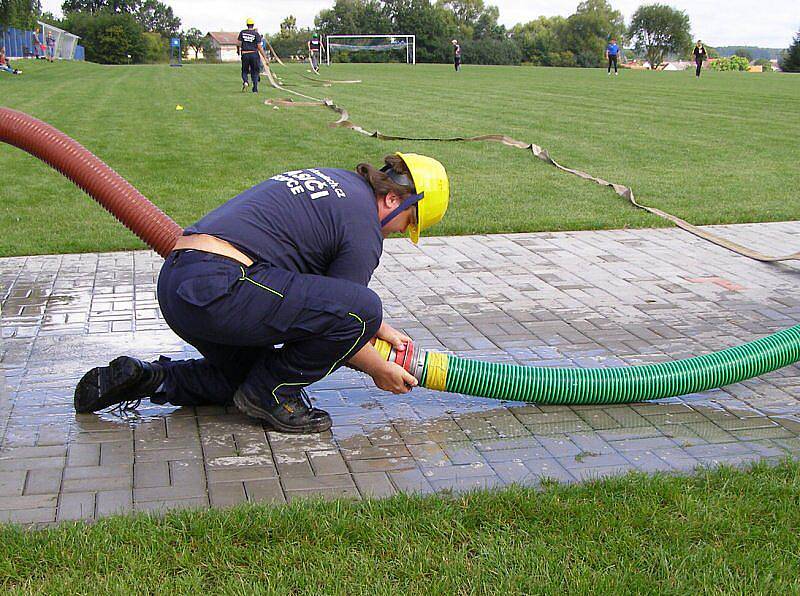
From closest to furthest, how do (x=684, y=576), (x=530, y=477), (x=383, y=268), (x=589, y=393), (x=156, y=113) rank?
(x=684, y=576)
(x=530, y=477)
(x=589, y=393)
(x=383, y=268)
(x=156, y=113)

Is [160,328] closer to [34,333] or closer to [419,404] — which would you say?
[34,333]

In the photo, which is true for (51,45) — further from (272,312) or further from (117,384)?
(272,312)

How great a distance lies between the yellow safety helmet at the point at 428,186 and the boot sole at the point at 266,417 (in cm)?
107

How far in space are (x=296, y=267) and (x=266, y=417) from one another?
2.46 feet

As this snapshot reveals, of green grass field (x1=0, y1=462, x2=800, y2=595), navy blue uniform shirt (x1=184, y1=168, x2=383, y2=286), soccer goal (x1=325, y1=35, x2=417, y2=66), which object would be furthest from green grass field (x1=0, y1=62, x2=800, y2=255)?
soccer goal (x1=325, y1=35, x2=417, y2=66)

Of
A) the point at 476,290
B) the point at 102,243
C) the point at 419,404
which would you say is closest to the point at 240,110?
the point at 102,243

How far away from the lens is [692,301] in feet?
22.0

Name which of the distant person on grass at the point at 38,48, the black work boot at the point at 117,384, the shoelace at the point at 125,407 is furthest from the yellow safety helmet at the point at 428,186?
the distant person on grass at the point at 38,48

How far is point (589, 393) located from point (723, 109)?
64.8 ft

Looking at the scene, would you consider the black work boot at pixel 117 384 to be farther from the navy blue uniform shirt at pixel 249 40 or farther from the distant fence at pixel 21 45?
the distant fence at pixel 21 45

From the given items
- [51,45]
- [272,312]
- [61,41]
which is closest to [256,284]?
[272,312]

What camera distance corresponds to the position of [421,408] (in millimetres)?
4727

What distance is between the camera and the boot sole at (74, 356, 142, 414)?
14.5 ft

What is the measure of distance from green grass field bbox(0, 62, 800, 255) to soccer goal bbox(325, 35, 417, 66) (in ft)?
121
